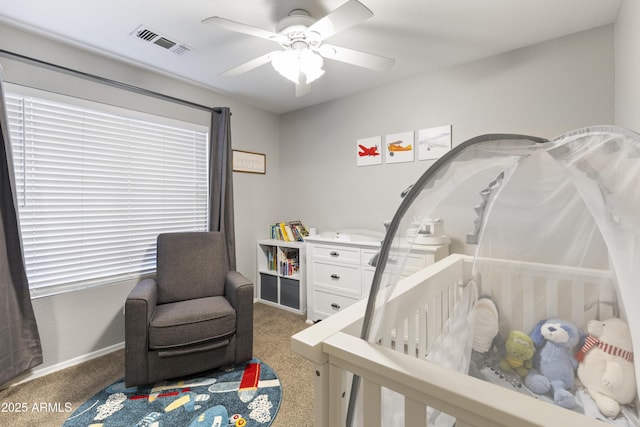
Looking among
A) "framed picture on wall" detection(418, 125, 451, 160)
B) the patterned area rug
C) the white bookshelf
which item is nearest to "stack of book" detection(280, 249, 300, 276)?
the white bookshelf

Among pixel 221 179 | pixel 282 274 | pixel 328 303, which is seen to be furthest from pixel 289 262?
pixel 221 179

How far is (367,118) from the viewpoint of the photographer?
2914 mm

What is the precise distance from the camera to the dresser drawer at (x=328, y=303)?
2.65 metres

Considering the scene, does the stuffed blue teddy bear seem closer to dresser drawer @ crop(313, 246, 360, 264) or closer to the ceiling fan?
dresser drawer @ crop(313, 246, 360, 264)

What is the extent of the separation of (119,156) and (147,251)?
0.85 meters

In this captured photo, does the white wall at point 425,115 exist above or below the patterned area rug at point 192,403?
above

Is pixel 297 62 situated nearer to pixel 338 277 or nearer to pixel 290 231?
pixel 338 277

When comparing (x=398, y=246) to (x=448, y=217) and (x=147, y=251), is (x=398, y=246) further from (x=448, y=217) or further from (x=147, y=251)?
(x=147, y=251)

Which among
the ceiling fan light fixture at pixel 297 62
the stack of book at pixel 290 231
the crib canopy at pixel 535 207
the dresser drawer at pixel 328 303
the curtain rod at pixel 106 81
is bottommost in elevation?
the dresser drawer at pixel 328 303

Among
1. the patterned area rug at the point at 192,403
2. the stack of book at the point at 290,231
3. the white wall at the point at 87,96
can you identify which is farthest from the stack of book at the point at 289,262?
the white wall at the point at 87,96

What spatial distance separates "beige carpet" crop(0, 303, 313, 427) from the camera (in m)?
1.55

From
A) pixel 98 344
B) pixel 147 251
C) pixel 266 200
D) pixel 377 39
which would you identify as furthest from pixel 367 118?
pixel 98 344

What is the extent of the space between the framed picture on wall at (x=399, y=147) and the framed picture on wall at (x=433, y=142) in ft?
0.31

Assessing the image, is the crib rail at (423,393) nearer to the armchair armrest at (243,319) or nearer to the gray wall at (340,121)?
the armchair armrest at (243,319)
